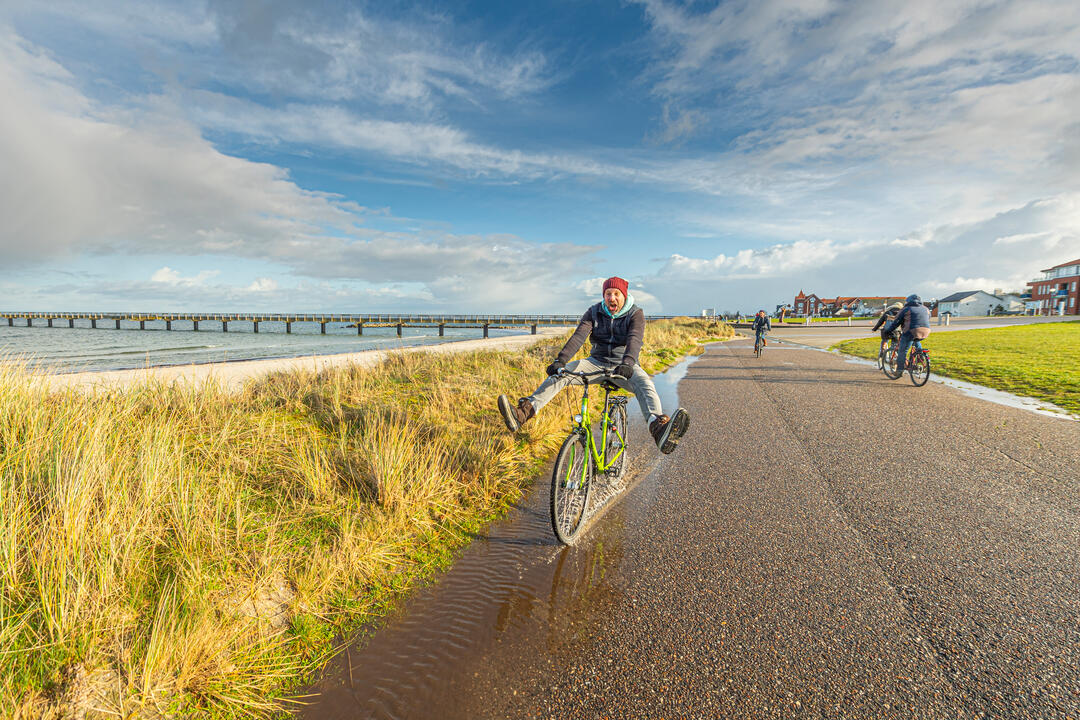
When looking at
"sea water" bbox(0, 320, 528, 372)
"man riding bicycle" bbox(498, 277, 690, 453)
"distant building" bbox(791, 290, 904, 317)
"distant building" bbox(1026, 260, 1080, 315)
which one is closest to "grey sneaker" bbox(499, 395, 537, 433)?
"man riding bicycle" bbox(498, 277, 690, 453)

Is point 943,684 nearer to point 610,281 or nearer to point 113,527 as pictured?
point 610,281

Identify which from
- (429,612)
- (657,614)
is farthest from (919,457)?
(429,612)

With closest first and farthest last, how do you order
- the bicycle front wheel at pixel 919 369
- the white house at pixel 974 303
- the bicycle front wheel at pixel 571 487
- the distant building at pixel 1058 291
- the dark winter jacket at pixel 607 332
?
1. the bicycle front wheel at pixel 571 487
2. the dark winter jacket at pixel 607 332
3. the bicycle front wheel at pixel 919 369
4. the distant building at pixel 1058 291
5. the white house at pixel 974 303

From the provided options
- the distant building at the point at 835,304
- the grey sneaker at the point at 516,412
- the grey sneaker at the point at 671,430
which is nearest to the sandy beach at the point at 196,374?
the grey sneaker at the point at 516,412

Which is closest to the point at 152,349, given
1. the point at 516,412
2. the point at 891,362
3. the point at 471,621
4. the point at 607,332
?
the point at 516,412

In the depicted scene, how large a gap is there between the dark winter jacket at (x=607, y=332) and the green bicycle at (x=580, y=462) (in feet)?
1.70

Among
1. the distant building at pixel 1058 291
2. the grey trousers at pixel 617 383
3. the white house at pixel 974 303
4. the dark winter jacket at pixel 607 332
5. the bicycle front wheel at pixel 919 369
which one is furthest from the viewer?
the white house at pixel 974 303

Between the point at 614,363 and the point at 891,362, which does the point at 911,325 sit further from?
the point at 614,363

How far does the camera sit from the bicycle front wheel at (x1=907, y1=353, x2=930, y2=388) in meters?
11.3

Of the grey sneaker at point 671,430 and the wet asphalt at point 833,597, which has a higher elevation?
the grey sneaker at point 671,430

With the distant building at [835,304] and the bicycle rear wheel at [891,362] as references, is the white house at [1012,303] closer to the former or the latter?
the distant building at [835,304]

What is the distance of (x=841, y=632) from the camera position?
2.79 metres

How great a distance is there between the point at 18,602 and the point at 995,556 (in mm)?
6277

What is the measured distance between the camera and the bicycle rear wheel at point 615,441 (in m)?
4.93
